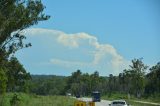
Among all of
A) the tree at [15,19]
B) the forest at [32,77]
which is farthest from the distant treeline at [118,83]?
the tree at [15,19]

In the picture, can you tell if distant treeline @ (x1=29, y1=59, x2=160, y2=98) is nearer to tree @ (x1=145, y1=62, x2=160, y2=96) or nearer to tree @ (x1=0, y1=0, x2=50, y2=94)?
tree @ (x1=145, y1=62, x2=160, y2=96)

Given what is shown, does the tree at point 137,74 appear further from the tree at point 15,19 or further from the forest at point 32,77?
the tree at point 15,19

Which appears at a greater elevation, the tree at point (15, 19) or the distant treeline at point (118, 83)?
the distant treeline at point (118, 83)

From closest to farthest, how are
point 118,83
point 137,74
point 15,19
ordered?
point 15,19 → point 137,74 → point 118,83

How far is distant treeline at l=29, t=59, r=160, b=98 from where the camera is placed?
103 metres

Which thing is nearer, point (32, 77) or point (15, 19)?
point (15, 19)

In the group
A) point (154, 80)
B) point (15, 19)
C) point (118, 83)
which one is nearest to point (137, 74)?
point (154, 80)

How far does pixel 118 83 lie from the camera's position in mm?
140875

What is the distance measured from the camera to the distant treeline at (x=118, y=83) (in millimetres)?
102812

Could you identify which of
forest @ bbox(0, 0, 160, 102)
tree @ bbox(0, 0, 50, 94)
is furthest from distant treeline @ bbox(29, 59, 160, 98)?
tree @ bbox(0, 0, 50, 94)

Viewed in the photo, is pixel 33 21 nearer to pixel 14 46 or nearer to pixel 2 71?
pixel 14 46

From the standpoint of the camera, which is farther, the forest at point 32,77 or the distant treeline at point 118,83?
the distant treeline at point 118,83

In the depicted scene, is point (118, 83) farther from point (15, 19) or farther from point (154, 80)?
point (15, 19)

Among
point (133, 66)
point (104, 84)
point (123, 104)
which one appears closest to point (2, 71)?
point (123, 104)
